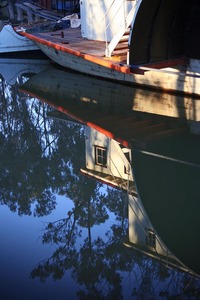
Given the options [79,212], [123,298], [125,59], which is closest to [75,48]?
[125,59]

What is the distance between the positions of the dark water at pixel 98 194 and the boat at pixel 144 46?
109 cm

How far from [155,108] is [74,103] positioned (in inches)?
88.6

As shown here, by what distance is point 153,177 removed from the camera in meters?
7.98

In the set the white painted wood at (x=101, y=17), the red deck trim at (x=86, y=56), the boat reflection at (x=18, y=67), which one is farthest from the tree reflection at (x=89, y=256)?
the boat reflection at (x=18, y=67)

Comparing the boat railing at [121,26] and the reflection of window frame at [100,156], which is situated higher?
the boat railing at [121,26]

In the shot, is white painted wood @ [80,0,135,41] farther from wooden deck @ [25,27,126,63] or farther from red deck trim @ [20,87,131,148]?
red deck trim @ [20,87,131,148]

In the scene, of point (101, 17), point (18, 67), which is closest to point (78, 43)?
point (101, 17)

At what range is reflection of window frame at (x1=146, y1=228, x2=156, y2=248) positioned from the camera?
241 inches

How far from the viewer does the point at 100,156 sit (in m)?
9.09

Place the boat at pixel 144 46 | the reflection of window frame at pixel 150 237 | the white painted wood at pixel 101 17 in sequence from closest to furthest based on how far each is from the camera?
1. the reflection of window frame at pixel 150 237
2. the boat at pixel 144 46
3. the white painted wood at pixel 101 17

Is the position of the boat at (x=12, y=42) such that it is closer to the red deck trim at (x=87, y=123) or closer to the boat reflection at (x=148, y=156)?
the boat reflection at (x=148, y=156)

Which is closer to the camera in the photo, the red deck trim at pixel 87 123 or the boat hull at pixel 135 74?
the red deck trim at pixel 87 123

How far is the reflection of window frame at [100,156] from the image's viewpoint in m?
8.80

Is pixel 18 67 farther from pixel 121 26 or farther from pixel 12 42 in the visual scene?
pixel 121 26
